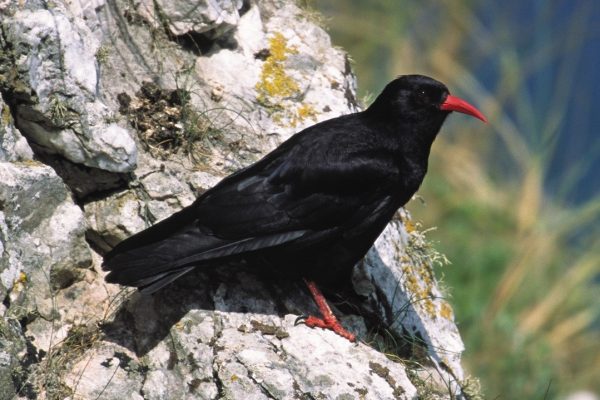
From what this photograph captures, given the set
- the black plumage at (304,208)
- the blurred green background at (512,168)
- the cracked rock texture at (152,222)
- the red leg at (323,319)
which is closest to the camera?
the cracked rock texture at (152,222)

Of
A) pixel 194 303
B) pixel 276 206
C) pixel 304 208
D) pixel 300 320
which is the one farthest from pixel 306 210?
pixel 194 303

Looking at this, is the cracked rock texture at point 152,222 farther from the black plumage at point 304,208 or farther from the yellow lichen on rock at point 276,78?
the black plumage at point 304,208

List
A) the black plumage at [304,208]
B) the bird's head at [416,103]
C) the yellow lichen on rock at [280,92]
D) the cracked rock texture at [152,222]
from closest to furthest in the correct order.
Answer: the cracked rock texture at [152,222] → the black plumage at [304,208] → the bird's head at [416,103] → the yellow lichen on rock at [280,92]

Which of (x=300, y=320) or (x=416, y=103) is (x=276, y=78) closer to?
(x=416, y=103)

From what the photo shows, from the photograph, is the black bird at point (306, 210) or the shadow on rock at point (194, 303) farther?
the black bird at point (306, 210)

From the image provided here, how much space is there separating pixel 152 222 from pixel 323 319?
3.08 ft

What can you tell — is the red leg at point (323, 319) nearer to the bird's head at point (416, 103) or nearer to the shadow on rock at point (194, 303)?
the shadow on rock at point (194, 303)

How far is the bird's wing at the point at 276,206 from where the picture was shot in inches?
179

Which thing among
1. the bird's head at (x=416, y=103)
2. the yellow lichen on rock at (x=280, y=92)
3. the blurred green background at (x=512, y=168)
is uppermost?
the bird's head at (x=416, y=103)

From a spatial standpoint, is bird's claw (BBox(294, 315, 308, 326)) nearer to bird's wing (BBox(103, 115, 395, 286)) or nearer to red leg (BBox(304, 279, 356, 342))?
red leg (BBox(304, 279, 356, 342))

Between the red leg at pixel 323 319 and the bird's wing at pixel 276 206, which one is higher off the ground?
the bird's wing at pixel 276 206

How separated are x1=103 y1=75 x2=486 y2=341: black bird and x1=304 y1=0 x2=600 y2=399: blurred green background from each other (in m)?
3.39

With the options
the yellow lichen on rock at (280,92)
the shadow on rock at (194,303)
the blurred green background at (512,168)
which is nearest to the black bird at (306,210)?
the shadow on rock at (194,303)

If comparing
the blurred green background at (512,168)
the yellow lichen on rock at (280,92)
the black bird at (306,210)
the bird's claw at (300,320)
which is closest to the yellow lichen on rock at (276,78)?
the yellow lichen on rock at (280,92)
